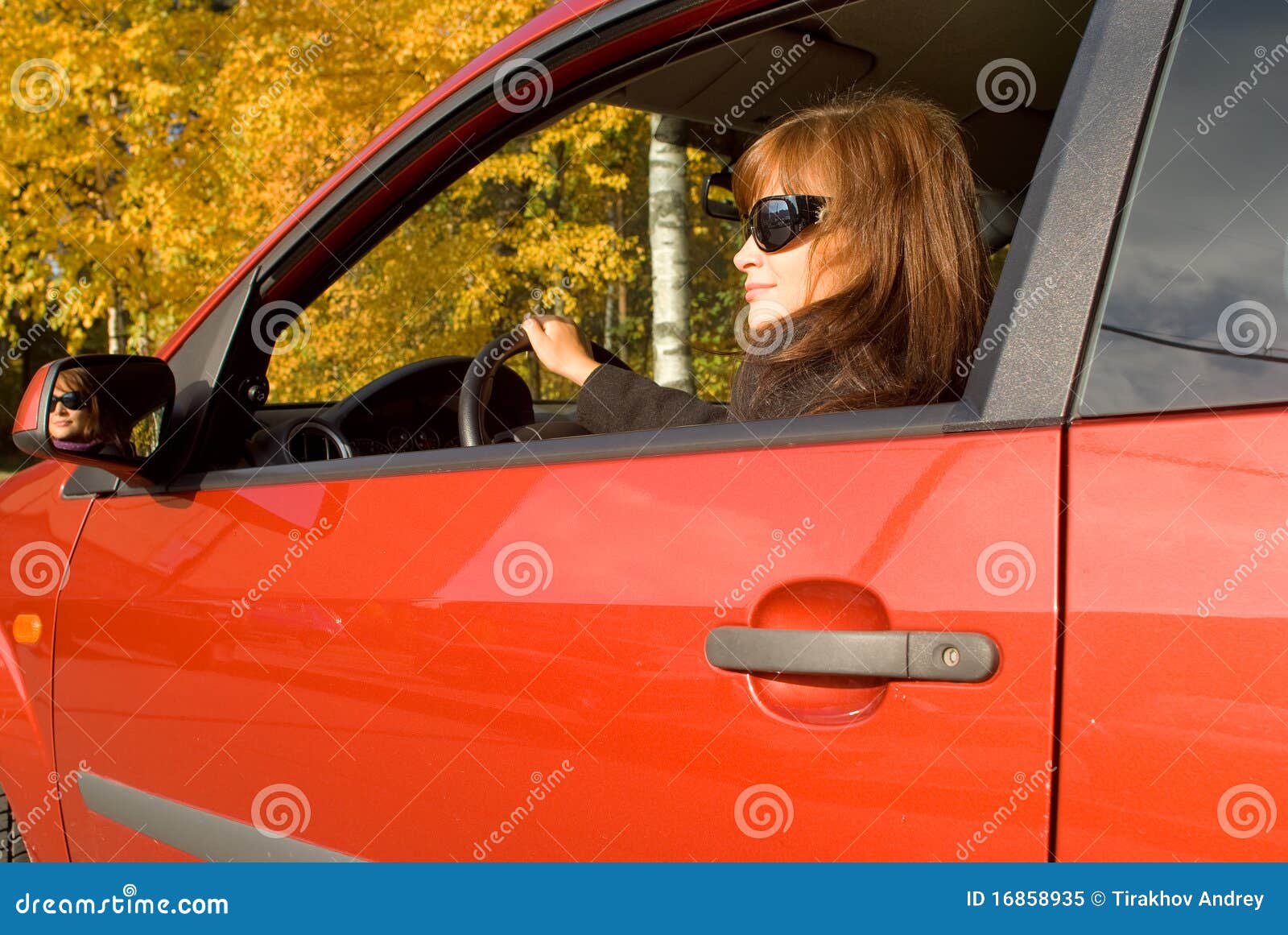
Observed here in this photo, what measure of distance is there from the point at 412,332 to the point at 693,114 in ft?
28.8

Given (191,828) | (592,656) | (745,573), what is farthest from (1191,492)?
(191,828)

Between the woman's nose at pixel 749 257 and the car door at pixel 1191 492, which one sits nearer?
the car door at pixel 1191 492

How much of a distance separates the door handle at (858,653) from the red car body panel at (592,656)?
12 mm

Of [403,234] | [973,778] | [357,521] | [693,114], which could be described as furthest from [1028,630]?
[403,234]

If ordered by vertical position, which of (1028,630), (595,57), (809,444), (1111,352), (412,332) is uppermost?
(412,332)

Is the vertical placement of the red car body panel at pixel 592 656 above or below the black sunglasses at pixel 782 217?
below

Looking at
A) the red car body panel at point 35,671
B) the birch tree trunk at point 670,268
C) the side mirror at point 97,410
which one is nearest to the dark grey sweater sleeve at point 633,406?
the side mirror at point 97,410

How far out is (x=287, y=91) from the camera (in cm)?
864

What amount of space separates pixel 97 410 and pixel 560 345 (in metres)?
0.77

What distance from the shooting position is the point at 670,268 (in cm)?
897

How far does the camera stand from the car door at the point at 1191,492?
3.29 ft

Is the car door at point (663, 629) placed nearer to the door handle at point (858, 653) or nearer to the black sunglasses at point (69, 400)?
the door handle at point (858, 653)

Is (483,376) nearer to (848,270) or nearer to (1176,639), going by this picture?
(848,270)

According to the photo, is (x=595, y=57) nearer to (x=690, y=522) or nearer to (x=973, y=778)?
(x=690, y=522)
